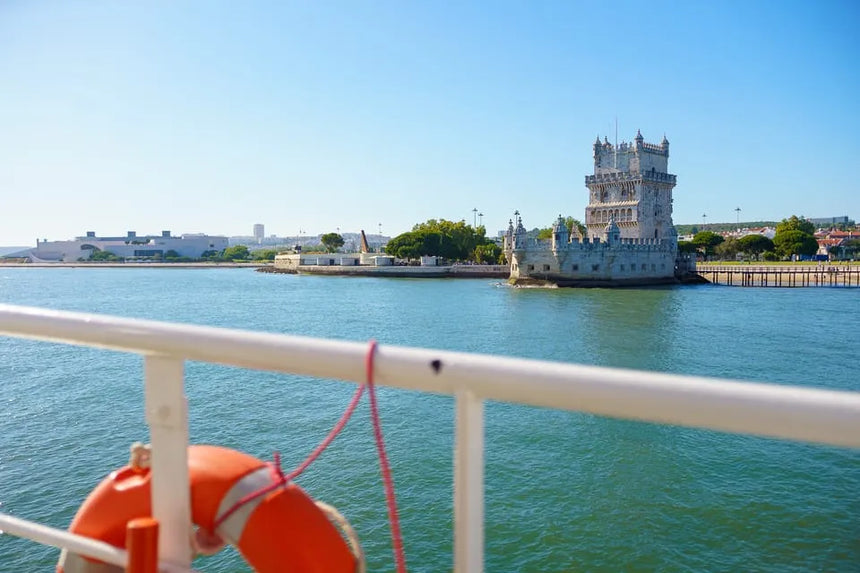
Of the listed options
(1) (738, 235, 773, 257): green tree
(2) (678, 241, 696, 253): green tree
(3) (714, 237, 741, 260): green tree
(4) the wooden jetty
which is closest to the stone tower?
(4) the wooden jetty

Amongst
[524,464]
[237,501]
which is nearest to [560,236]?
[524,464]

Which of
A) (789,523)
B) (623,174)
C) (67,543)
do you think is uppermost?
(623,174)

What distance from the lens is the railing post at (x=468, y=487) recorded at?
1.42 metres

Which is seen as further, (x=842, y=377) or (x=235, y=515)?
(x=842, y=377)

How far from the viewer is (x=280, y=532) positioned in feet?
5.42

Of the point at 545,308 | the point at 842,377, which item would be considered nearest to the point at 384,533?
the point at 842,377

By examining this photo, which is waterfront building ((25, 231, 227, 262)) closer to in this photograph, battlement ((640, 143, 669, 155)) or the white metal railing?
battlement ((640, 143, 669, 155))

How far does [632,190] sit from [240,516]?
68.6 meters

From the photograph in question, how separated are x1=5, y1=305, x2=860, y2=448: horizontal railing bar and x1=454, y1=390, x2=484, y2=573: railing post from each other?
0.07 m

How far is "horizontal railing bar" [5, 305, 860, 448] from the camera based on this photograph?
3.68 feet

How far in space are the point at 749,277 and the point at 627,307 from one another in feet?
98.2

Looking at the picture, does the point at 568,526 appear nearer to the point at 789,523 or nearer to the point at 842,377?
the point at 789,523

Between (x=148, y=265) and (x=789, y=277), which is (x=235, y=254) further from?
(x=789, y=277)

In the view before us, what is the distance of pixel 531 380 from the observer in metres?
1.30
